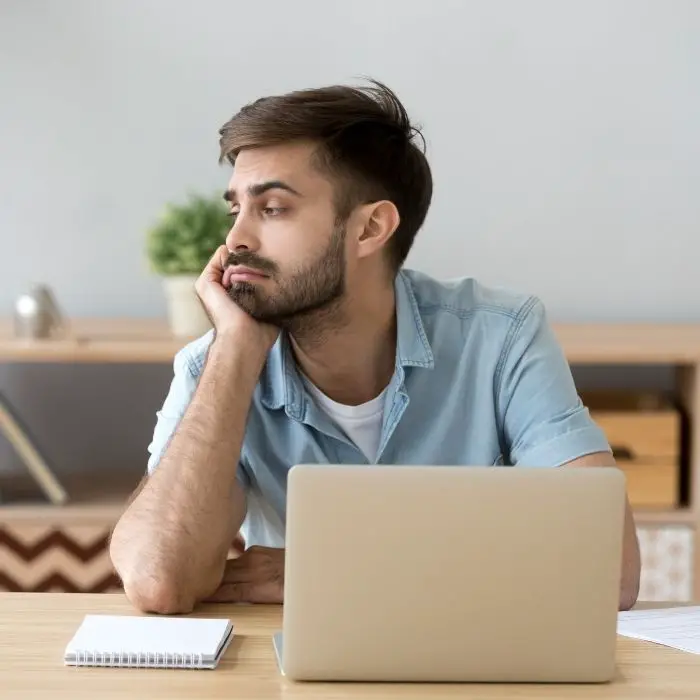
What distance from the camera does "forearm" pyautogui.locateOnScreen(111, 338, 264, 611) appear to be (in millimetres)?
1387

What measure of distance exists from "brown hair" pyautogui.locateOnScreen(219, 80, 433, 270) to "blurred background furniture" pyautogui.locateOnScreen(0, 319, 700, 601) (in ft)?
2.34

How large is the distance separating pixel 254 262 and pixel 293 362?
0.55 feet

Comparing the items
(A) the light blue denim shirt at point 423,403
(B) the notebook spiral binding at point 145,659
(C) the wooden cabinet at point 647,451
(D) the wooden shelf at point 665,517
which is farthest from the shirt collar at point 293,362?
(D) the wooden shelf at point 665,517

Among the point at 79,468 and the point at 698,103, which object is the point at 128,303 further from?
the point at 698,103

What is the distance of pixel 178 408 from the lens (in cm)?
171

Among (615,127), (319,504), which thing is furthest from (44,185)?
(319,504)

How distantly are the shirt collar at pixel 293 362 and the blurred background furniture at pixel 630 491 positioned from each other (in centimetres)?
72

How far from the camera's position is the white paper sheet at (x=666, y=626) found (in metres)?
1.27

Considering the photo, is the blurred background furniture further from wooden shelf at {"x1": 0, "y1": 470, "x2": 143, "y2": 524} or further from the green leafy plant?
the green leafy plant

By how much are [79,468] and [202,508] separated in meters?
1.43

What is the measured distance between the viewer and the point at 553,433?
65.6 inches

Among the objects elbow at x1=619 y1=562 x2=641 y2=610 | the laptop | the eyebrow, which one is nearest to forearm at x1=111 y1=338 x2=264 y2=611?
the eyebrow

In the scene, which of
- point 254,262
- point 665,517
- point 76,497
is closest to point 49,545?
point 76,497

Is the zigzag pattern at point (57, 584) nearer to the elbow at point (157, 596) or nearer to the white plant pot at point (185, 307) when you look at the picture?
the white plant pot at point (185, 307)
